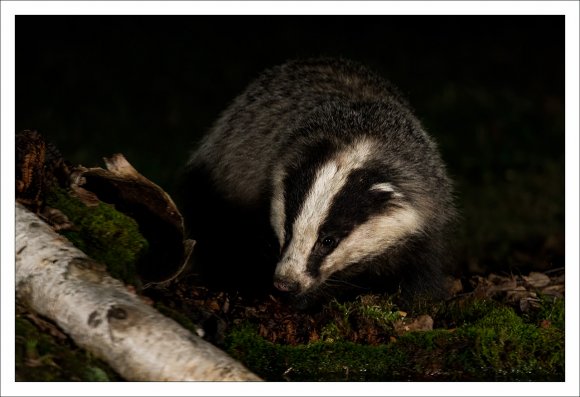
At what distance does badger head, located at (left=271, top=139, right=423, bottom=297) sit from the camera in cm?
516

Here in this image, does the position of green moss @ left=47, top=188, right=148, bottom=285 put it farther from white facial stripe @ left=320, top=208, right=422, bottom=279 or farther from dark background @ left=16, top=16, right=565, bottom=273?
dark background @ left=16, top=16, right=565, bottom=273

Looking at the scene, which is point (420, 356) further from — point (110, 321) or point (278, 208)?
point (110, 321)

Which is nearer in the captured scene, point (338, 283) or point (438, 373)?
point (438, 373)

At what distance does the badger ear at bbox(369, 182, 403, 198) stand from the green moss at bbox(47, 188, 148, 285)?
1.29 metres

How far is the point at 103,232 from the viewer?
482 centimetres

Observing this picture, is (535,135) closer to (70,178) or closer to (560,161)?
(560,161)

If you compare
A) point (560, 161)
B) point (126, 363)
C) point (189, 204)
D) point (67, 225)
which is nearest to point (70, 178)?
point (67, 225)

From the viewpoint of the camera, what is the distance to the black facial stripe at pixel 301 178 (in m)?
5.24

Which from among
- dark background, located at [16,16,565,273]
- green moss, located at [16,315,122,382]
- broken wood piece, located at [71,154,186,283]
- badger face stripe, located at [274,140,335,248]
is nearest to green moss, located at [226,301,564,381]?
broken wood piece, located at [71,154,186,283]

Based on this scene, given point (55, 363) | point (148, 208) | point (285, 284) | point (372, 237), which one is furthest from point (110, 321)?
point (372, 237)

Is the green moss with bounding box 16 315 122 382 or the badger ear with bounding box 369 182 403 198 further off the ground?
the badger ear with bounding box 369 182 403 198

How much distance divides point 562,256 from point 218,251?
2.87m

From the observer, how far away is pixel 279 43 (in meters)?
14.8

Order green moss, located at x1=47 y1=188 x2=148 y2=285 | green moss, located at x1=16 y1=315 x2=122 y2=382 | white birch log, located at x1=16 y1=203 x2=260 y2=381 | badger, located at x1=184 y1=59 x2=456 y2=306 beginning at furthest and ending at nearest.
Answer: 1. badger, located at x1=184 y1=59 x2=456 y2=306
2. green moss, located at x1=47 y1=188 x2=148 y2=285
3. green moss, located at x1=16 y1=315 x2=122 y2=382
4. white birch log, located at x1=16 y1=203 x2=260 y2=381
